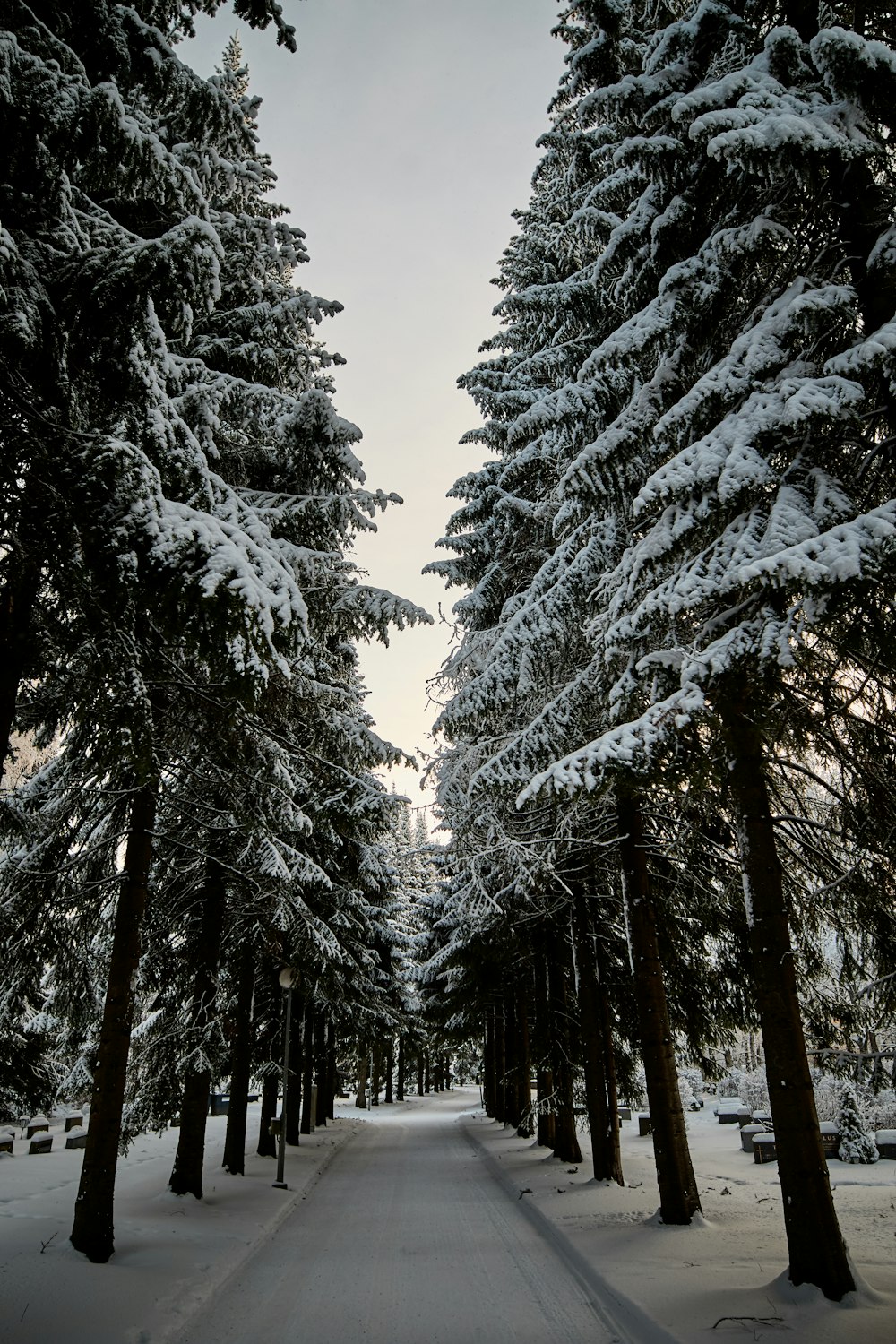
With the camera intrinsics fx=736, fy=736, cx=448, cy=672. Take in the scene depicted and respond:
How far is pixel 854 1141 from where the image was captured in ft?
49.7

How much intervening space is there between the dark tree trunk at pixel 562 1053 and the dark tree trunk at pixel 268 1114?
5.99m

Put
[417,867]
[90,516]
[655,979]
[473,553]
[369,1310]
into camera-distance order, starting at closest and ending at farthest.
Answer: [90,516] → [369,1310] → [655,979] → [473,553] → [417,867]

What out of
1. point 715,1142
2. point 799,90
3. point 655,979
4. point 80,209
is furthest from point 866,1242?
point 715,1142

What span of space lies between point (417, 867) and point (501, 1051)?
848 inches

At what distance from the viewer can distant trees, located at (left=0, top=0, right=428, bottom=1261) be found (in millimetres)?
4645

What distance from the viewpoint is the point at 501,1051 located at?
28.1m

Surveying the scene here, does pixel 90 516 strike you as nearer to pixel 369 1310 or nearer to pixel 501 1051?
pixel 369 1310

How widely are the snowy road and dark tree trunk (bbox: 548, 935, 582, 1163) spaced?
2236mm

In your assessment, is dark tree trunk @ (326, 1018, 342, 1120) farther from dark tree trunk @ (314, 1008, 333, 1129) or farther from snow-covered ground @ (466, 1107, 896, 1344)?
snow-covered ground @ (466, 1107, 896, 1344)

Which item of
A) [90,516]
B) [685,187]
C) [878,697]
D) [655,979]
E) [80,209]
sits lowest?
[655,979]

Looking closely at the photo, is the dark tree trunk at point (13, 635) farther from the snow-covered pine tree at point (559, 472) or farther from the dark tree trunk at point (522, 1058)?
the dark tree trunk at point (522, 1058)

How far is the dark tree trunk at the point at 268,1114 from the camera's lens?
1577 centimetres

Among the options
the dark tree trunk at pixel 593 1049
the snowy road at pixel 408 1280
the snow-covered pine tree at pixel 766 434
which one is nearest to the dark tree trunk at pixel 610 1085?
the dark tree trunk at pixel 593 1049

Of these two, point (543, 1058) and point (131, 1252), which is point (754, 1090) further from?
point (131, 1252)
